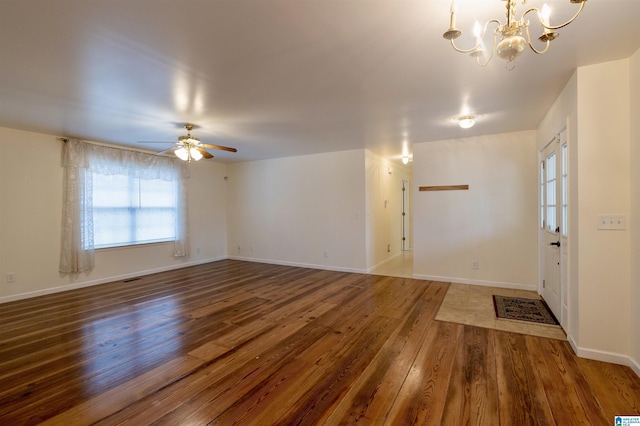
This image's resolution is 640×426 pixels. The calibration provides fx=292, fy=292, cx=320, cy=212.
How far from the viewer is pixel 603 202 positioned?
7.91 feet

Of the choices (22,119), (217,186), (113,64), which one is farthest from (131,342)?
(217,186)

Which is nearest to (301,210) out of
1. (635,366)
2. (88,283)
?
(88,283)

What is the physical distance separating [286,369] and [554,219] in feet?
11.4

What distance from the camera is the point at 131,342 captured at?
288 cm

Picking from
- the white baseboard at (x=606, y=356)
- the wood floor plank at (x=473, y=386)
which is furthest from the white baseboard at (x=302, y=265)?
the white baseboard at (x=606, y=356)

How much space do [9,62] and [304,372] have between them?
11.1ft

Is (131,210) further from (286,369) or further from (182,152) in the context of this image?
(286,369)

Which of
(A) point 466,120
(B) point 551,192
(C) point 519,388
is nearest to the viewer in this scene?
(C) point 519,388

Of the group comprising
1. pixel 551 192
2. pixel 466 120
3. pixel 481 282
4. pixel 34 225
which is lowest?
pixel 481 282

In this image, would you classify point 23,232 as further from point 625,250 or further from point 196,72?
point 625,250

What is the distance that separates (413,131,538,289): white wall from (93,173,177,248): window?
5.06 metres

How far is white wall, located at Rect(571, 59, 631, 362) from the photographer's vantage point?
93.1 inches

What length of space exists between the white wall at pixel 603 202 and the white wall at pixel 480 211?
2217 mm

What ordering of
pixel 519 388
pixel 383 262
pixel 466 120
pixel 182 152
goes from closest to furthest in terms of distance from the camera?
1. pixel 519 388
2. pixel 466 120
3. pixel 182 152
4. pixel 383 262
